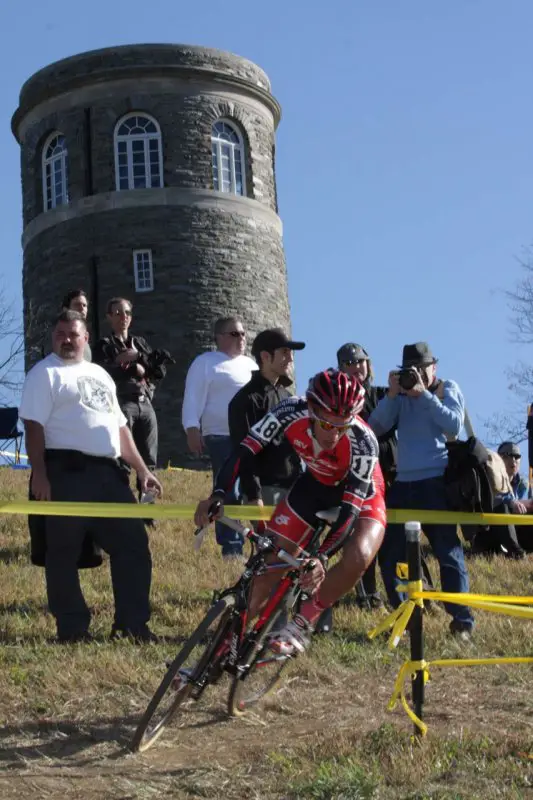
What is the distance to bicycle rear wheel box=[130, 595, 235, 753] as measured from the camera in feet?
19.3

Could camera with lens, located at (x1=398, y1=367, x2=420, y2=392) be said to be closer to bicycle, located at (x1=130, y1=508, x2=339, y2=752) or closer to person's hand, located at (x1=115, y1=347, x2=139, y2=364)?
bicycle, located at (x1=130, y1=508, x2=339, y2=752)

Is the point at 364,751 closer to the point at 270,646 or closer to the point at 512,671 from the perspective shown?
the point at 270,646

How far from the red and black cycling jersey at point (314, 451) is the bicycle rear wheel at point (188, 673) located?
965 mm

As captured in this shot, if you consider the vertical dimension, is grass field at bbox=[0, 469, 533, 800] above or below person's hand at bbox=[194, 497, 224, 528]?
below

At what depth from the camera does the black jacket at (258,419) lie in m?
8.68

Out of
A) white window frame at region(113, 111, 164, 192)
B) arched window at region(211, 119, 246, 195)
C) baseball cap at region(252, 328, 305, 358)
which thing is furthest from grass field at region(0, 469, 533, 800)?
arched window at region(211, 119, 246, 195)

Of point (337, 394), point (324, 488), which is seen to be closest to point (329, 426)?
point (337, 394)

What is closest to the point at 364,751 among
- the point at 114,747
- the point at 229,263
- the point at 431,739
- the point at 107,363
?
the point at 431,739

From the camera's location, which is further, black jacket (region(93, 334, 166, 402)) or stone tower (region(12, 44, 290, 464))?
stone tower (region(12, 44, 290, 464))

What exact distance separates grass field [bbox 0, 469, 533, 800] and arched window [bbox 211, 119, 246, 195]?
73.7 ft

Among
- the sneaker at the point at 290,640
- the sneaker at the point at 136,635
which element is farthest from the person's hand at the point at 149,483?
the sneaker at the point at 290,640

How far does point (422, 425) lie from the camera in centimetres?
879

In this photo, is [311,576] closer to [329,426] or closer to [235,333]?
[329,426]

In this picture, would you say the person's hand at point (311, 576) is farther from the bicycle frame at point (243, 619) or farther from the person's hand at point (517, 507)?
the person's hand at point (517, 507)
